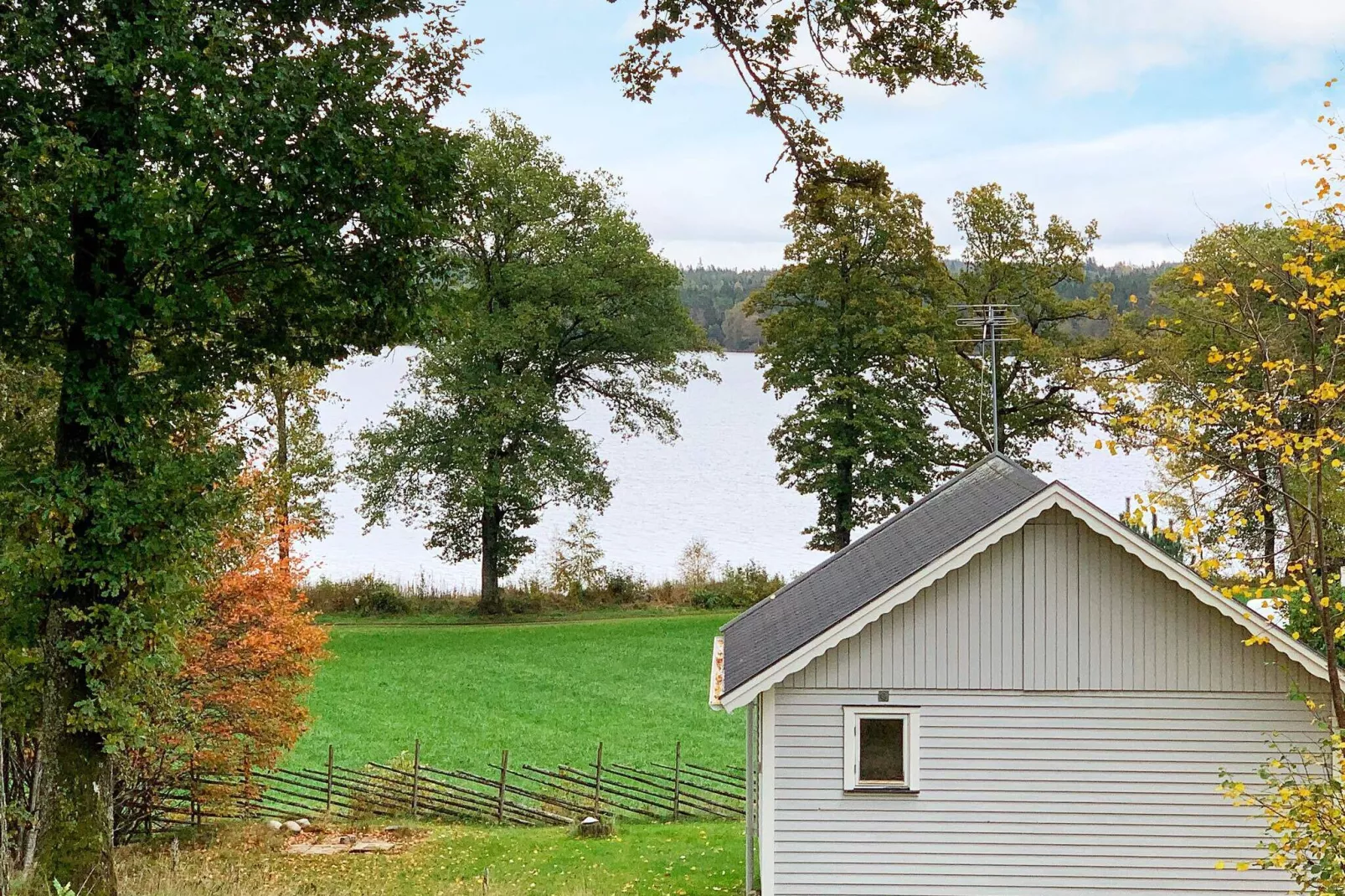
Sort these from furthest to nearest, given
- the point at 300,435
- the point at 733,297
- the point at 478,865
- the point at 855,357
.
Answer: the point at 733,297, the point at 855,357, the point at 300,435, the point at 478,865

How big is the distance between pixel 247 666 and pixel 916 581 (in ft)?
34.5

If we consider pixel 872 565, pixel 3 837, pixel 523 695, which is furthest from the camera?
pixel 523 695

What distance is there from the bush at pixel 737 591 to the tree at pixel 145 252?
2881 centimetres

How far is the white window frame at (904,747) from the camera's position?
525 inches

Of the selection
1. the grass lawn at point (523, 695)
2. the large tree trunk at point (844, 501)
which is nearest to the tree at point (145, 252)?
the grass lawn at point (523, 695)

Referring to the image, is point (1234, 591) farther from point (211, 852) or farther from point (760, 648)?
point (211, 852)

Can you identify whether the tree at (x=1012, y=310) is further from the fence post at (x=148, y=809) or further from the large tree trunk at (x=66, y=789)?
the large tree trunk at (x=66, y=789)

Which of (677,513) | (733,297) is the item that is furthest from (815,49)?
(733,297)

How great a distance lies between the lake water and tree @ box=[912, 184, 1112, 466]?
2674 millimetres

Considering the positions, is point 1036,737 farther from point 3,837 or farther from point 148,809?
point 148,809

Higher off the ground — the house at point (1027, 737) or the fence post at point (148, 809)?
the house at point (1027, 737)

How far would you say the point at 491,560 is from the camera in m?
40.2

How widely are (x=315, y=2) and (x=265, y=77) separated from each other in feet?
7.07

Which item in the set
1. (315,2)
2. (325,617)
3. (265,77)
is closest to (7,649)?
(265,77)
